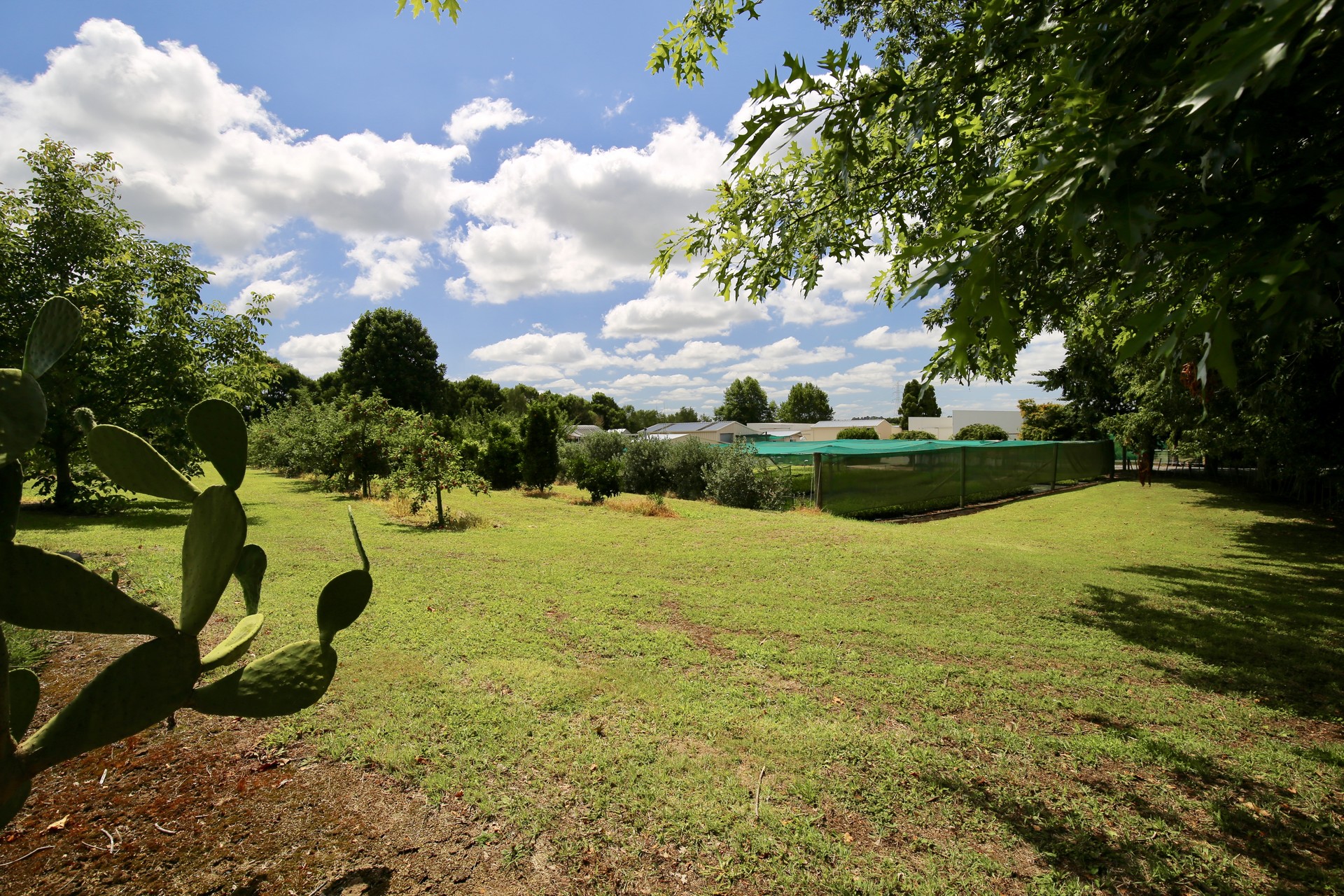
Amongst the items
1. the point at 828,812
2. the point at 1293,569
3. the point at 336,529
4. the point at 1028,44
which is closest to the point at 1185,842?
the point at 828,812

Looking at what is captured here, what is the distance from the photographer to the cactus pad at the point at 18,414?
1.02 meters

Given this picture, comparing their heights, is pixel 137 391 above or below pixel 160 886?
above

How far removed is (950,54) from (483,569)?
22.5 feet

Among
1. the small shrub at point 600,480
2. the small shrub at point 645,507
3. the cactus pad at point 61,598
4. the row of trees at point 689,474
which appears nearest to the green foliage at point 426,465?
the small shrub at point 645,507

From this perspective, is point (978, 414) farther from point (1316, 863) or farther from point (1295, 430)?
point (1316, 863)

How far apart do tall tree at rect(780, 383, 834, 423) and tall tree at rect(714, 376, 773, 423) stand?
4340mm

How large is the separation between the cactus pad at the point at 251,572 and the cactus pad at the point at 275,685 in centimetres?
15

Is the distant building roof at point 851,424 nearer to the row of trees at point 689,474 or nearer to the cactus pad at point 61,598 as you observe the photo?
the row of trees at point 689,474

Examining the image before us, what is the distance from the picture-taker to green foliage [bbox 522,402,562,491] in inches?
722

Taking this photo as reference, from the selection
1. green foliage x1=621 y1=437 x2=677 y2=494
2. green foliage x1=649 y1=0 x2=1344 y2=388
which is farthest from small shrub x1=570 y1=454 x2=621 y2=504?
green foliage x1=649 y1=0 x2=1344 y2=388

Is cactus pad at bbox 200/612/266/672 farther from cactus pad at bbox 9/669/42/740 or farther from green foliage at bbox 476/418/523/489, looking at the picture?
green foliage at bbox 476/418/523/489

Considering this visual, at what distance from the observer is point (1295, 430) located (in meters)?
10.4

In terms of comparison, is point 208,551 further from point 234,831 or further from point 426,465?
point 426,465

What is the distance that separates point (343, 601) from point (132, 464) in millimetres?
527
